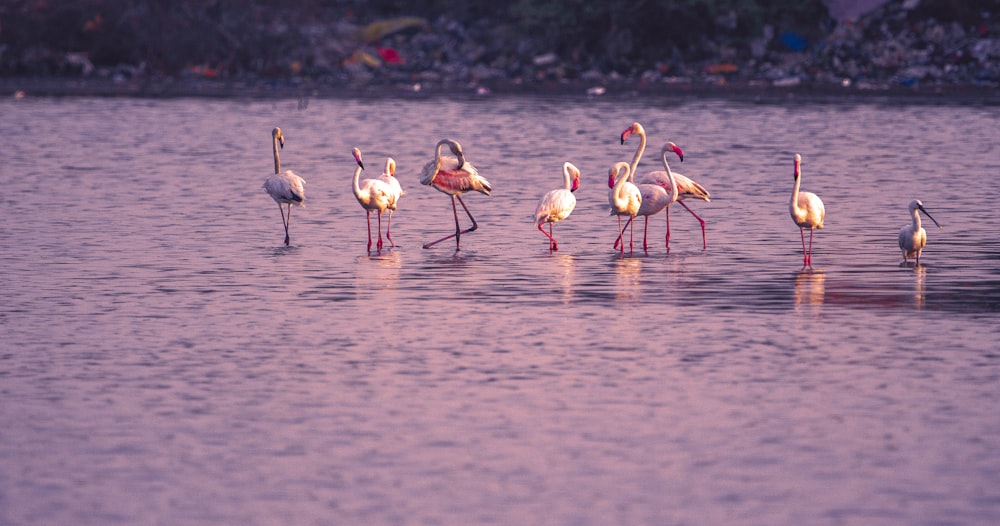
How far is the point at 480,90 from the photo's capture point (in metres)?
44.8

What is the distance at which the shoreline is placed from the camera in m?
42.1

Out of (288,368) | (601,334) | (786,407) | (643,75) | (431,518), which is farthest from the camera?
(643,75)

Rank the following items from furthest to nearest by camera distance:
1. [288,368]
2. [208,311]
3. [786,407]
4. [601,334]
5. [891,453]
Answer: [208,311] → [601,334] → [288,368] → [786,407] → [891,453]

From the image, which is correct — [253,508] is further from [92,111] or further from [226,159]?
[92,111]

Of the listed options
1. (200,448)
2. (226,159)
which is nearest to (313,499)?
(200,448)

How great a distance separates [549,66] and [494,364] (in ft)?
129

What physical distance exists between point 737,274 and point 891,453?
5.71m

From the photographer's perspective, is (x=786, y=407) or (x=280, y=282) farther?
(x=280, y=282)

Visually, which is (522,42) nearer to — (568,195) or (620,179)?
(568,195)

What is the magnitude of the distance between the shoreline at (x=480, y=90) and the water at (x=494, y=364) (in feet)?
72.4

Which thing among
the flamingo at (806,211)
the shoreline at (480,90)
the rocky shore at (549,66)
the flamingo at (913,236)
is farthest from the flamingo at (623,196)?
the rocky shore at (549,66)

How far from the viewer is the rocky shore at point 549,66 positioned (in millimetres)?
44375

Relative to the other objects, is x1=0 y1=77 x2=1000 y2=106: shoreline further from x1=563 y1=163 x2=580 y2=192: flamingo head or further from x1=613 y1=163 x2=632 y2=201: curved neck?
x1=613 y1=163 x2=632 y2=201: curved neck

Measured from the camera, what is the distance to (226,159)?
26.4m
